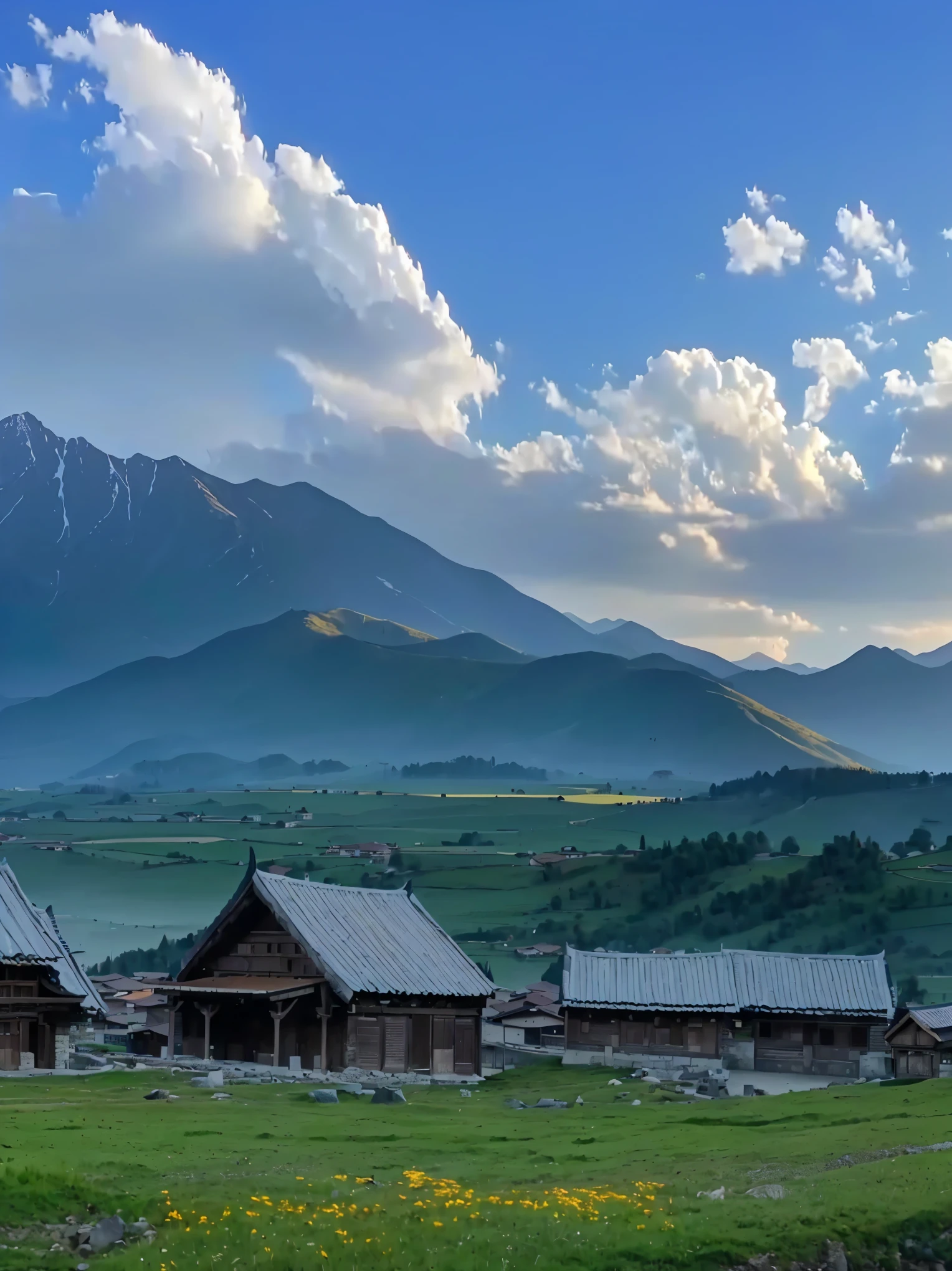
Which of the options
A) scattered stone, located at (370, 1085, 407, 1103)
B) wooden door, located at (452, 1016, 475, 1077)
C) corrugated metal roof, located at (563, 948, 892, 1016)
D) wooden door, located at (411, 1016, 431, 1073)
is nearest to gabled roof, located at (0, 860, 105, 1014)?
wooden door, located at (411, 1016, 431, 1073)

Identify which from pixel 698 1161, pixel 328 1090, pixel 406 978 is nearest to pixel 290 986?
pixel 406 978

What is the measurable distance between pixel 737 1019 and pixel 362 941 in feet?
62.8

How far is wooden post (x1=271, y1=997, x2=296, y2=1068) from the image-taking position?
56.9 m

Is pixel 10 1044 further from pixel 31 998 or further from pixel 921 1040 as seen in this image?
pixel 921 1040

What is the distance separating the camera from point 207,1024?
195ft

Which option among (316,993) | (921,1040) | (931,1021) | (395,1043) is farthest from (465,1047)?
(931,1021)

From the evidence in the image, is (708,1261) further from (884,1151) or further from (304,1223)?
(884,1151)

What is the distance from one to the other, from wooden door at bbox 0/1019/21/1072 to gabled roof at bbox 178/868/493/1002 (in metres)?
10.2

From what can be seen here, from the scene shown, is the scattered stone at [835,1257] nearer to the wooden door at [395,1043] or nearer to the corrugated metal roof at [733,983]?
the wooden door at [395,1043]

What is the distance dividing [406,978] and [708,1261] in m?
37.7

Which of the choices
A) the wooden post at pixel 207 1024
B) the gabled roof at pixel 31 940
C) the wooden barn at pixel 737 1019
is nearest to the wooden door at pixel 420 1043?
the wooden post at pixel 207 1024

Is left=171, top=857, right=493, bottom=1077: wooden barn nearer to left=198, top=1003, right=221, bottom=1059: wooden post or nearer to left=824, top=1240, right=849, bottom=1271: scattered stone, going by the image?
left=198, top=1003, right=221, bottom=1059: wooden post

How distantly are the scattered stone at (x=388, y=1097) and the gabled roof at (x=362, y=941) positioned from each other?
35.4 feet

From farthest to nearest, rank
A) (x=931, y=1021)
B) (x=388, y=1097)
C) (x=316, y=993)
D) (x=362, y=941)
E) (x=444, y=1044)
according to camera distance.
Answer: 1. (x=362, y=941)
2. (x=931, y=1021)
3. (x=444, y=1044)
4. (x=316, y=993)
5. (x=388, y=1097)
